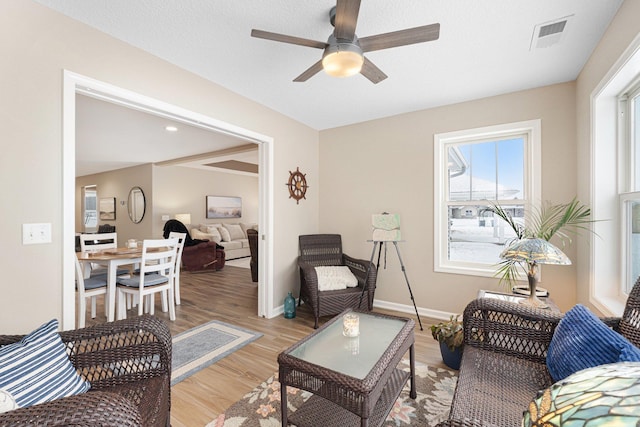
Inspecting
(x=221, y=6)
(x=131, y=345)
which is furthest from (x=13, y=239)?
(x=221, y=6)

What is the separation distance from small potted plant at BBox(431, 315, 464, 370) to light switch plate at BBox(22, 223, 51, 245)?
8.98 feet

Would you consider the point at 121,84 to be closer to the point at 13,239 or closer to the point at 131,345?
the point at 13,239

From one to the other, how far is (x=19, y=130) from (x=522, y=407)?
9.03 ft

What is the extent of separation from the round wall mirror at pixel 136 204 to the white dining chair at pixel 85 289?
415 cm

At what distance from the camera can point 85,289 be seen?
9.68 feet

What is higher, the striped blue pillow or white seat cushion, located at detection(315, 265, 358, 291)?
the striped blue pillow

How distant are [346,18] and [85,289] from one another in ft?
11.6

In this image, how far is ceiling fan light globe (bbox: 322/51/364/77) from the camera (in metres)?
1.64

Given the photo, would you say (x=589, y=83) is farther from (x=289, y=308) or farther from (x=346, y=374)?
(x=289, y=308)

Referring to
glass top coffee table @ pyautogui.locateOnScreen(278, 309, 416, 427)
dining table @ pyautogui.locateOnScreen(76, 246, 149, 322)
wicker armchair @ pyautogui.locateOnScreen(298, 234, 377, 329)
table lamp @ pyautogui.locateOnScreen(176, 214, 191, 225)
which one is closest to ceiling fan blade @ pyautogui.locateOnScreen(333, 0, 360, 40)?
glass top coffee table @ pyautogui.locateOnScreen(278, 309, 416, 427)

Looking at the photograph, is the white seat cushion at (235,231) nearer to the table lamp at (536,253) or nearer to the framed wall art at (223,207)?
the framed wall art at (223,207)

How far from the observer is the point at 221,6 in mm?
1685

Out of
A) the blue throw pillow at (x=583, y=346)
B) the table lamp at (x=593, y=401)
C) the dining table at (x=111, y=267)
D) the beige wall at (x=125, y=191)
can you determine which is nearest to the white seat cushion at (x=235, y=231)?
the beige wall at (x=125, y=191)

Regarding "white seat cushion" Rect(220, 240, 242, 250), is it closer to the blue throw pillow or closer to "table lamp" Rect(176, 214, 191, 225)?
"table lamp" Rect(176, 214, 191, 225)
